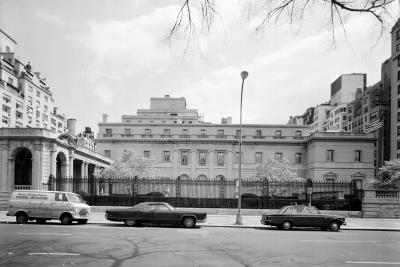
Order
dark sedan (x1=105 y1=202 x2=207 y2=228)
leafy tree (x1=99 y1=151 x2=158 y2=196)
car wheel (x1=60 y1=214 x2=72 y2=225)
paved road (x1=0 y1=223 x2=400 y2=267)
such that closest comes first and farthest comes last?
paved road (x1=0 y1=223 x2=400 y2=267), dark sedan (x1=105 y1=202 x2=207 y2=228), car wheel (x1=60 y1=214 x2=72 y2=225), leafy tree (x1=99 y1=151 x2=158 y2=196)

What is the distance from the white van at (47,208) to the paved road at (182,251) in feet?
18.5

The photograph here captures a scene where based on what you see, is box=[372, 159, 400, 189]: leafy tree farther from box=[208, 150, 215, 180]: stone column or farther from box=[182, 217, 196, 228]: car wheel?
box=[182, 217, 196, 228]: car wheel

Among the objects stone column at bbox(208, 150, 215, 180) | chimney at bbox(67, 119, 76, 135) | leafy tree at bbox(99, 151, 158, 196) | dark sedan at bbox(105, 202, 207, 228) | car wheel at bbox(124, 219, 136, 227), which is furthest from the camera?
chimney at bbox(67, 119, 76, 135)

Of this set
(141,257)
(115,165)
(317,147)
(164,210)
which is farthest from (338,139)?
(141,257)

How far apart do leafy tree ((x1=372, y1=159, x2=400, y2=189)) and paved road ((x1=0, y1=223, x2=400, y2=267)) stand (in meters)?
44.3

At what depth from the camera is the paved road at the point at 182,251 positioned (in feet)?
35.1

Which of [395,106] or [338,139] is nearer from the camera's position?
[338,139]

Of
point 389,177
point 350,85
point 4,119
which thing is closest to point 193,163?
point 389,177

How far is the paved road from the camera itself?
35.1 feet

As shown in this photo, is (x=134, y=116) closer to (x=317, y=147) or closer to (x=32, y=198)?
(x=317, y=147)

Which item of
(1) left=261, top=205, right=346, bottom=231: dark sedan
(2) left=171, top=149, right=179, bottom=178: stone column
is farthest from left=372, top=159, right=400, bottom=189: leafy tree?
(1) left=261, top=205, right=346, bottom=231: dark sedan

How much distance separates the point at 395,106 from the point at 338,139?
89.1ft

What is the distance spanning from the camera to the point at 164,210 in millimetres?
21922

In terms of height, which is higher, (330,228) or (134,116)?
(134,116)
